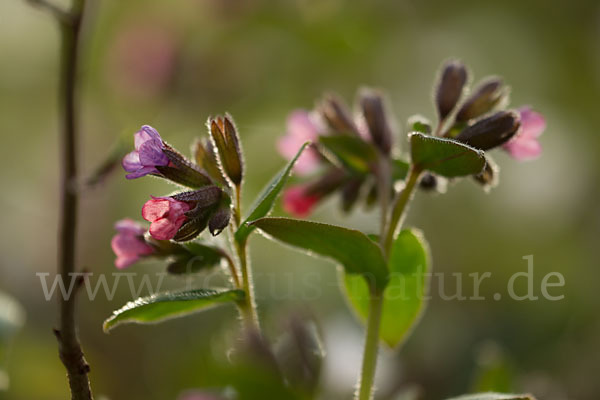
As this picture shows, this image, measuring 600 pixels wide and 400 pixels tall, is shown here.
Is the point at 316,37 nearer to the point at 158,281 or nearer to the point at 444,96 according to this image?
the point at 158,281

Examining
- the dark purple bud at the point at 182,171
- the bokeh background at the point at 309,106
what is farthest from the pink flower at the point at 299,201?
the bokeh background at the point at 309,106

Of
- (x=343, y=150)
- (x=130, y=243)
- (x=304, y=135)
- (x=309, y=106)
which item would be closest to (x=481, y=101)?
(x=343, y=150)

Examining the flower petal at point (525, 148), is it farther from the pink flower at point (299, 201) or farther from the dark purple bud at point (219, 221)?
the dark purple bud at point (219, 221)

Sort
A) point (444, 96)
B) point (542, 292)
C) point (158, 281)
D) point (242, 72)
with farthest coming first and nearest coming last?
point (242, 72), point (542, 292), point (158, 281), point (444, 96)

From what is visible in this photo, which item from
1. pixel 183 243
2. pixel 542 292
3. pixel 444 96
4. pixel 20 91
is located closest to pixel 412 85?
pixel 542 292

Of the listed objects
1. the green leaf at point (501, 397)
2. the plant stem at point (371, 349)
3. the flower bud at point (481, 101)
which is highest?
the flower bud at point (481, 101)
